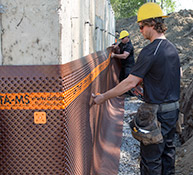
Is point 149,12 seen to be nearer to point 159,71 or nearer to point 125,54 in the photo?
point 159,71

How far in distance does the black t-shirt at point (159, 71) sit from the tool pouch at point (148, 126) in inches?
4.8

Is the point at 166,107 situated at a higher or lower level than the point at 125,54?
lower

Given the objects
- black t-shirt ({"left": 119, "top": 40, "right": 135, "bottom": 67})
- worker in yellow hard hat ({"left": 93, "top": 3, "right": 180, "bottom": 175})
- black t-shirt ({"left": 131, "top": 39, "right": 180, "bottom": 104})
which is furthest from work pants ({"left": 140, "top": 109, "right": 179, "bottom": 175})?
black t-shirt ({"left": 119, "top": 40, "right": 135, "bottom": 67})

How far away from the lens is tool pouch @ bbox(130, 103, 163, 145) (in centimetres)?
365

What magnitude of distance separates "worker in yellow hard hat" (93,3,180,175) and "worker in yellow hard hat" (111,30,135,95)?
7.14 meters

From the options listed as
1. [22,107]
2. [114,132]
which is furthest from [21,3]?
[114,132]

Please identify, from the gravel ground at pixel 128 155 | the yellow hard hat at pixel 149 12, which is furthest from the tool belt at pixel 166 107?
the gravel ground at pixel 128 155

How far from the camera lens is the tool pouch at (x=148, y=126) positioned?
3648 millimetres

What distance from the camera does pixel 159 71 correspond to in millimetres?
3561

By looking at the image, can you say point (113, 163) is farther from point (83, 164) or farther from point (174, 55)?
point (174, 55)

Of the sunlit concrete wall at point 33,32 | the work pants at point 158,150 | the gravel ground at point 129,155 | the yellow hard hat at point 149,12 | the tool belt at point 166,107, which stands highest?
the yellow hard hat at point 149,12

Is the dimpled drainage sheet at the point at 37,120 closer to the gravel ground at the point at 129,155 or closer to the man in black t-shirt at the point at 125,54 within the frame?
the gravel ground at the point at 129,155

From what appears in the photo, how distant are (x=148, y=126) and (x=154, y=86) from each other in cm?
52

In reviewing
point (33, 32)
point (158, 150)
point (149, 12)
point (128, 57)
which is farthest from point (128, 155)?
point (128, 57)
